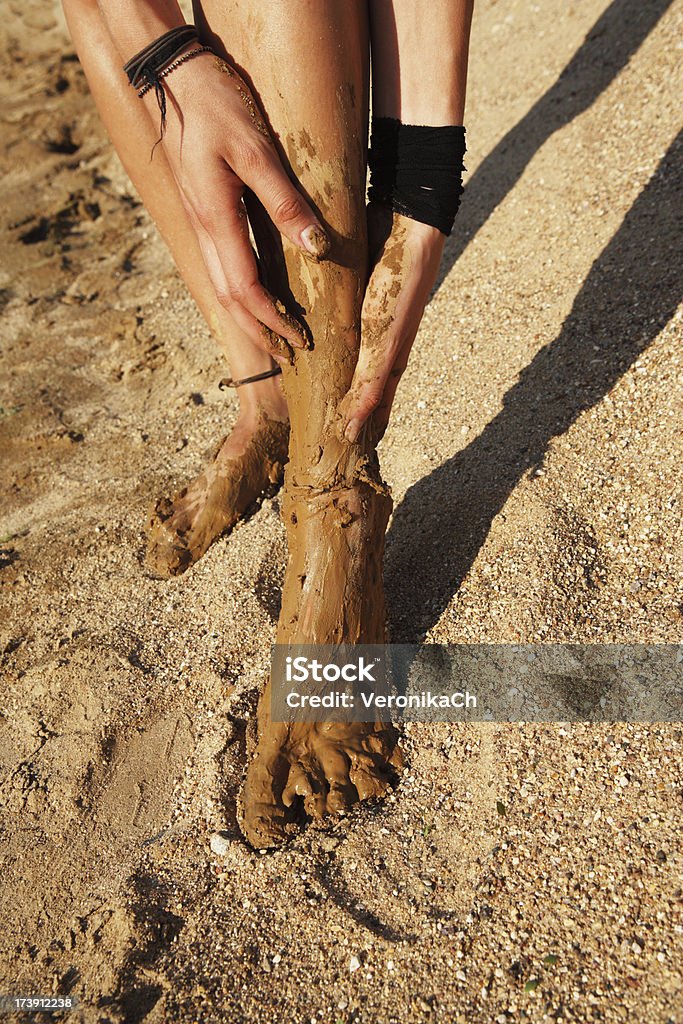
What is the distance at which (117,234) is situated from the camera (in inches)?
169

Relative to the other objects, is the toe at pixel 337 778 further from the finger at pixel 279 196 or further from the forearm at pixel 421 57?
the forearm at pixel 421 57

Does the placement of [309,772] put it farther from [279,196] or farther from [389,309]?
[279,196]

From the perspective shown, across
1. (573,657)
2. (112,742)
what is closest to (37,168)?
(112,742)

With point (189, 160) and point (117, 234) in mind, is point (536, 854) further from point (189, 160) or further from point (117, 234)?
point (117, 234)

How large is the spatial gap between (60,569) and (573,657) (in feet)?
4.62

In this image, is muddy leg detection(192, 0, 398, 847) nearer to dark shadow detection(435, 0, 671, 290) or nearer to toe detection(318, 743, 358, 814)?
toe detection(318, 743, 358, 814)

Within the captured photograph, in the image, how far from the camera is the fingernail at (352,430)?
1699 millimetres

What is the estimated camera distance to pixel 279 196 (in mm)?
1542

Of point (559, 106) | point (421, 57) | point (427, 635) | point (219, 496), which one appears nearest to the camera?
point (421, 57)

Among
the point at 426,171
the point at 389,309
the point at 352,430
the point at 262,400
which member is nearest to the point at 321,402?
the point at 352,430

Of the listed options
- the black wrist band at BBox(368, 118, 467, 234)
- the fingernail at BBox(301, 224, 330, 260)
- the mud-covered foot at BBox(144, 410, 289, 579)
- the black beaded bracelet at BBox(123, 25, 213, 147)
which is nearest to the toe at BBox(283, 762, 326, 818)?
the mud-covered foot at BBox(144, 410, 289, 579)

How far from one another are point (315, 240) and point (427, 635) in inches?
Answer: 33.7

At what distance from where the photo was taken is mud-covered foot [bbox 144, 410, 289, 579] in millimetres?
2248

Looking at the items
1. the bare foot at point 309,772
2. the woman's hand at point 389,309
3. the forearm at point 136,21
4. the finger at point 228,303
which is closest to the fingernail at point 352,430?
the woman's hand at point 389,309
